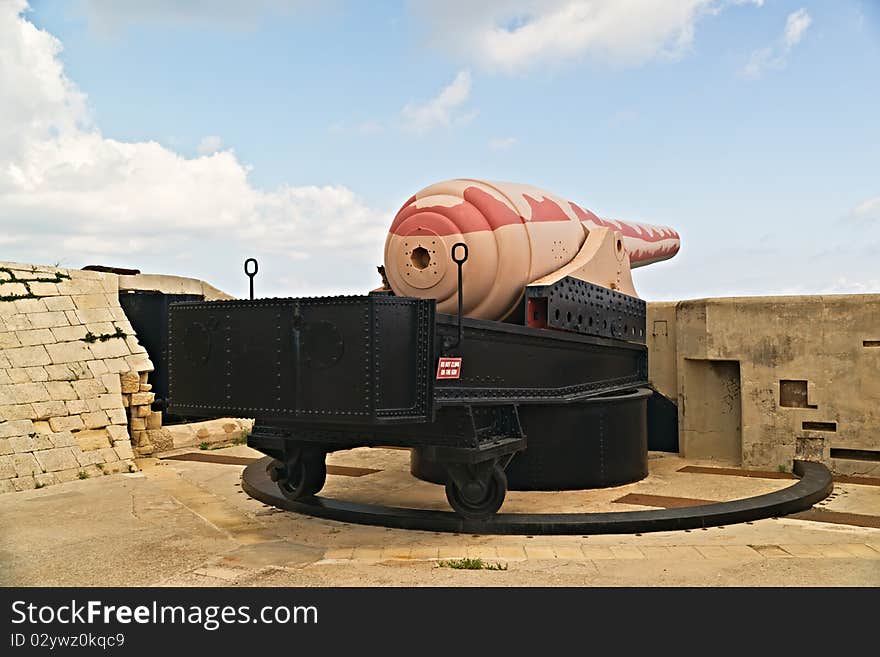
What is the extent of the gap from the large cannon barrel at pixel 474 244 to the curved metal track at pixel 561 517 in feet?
6.00

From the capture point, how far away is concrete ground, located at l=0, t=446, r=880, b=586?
5211 mm

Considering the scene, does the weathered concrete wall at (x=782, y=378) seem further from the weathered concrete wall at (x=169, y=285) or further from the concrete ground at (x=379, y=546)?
the weathered concrete wall at (x=169, y=285)

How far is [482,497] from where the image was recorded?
254 inches

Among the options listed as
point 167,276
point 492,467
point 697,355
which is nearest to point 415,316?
point 492,467

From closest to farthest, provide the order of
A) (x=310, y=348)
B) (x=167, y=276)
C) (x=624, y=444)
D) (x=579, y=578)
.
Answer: (x=579, y=578) < (x=310, y=348) < (x=624, y=444) < (x=167, y=276)

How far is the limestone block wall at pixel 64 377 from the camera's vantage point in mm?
9086

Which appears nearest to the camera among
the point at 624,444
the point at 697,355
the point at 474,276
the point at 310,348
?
the point at 310,348

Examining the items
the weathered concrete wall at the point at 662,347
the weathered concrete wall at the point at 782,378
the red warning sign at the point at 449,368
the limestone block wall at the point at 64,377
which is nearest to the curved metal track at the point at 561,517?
the red warning sign at the point at 449,368

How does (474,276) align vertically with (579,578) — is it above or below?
above

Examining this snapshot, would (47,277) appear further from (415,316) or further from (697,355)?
(697,355)

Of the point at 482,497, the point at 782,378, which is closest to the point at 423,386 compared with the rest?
the point at 482,497

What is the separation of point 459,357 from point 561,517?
4.88 ft

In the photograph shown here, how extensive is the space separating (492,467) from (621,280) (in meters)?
3.46

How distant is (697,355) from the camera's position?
10.4 m
